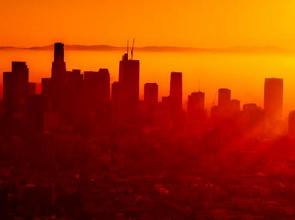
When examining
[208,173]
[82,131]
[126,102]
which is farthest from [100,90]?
[208,173]

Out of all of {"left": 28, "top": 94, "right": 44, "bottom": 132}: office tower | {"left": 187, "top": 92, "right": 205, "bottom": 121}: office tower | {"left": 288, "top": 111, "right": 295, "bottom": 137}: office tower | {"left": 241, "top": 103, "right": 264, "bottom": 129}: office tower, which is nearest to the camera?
{"left": 28, "top": 94, "right": 44, "bottom": 132}: office tower

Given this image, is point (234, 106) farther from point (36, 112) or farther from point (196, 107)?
point (36, 112)

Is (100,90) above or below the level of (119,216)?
above

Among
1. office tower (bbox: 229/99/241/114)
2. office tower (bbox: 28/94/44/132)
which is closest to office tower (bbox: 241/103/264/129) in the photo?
office tower (bbox: 229/99/241/114)

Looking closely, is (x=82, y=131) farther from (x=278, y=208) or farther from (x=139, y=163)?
(x=278, y=208)

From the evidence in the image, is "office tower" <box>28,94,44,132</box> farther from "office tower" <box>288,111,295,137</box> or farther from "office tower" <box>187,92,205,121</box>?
"office tower" <box>288,111,295,137</box>

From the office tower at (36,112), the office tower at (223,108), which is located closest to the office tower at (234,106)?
the office tower at (223,108)

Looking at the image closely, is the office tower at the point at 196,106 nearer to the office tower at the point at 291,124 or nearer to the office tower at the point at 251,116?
the office tower at the point at 251,116

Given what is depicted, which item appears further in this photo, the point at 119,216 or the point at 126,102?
the point at 126,102

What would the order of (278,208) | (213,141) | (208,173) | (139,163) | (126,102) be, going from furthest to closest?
(126,102) < (213,141) < (139,163) < (208,173) < (278,208)
